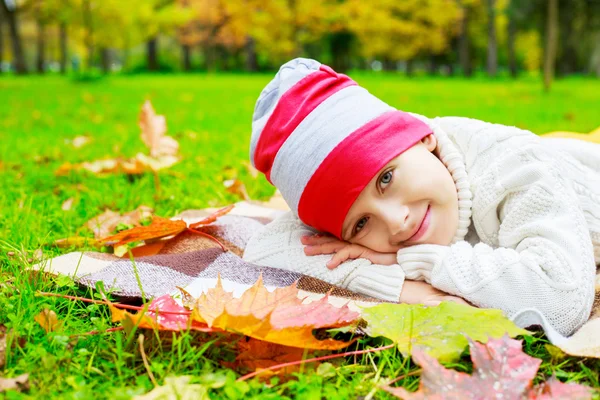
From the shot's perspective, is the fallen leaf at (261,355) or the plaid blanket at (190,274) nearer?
the fallen leaf at (261,355)

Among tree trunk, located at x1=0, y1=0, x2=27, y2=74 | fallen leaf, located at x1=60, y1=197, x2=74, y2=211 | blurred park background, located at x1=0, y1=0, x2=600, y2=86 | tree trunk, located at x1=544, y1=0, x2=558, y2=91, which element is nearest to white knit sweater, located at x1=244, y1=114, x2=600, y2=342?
fallen leaf, located at x1=60, y1=197, x2=74, y2=211

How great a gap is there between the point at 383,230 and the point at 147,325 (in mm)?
771

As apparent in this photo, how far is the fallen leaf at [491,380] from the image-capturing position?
1090 millimetres

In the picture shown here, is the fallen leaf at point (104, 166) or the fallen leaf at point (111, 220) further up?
the fallen leaf at point (111, 220)

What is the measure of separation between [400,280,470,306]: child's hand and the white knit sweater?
2 cm

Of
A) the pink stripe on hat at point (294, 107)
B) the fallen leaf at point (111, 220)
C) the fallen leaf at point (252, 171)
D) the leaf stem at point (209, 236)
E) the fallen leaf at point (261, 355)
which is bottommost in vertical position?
the fallen leaf at point (252, 171)

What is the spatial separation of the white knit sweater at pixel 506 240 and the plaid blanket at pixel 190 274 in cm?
5

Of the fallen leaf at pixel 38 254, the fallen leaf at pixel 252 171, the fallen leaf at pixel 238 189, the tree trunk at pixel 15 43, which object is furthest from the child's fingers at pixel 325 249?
the tree trunk at pixel 15 43

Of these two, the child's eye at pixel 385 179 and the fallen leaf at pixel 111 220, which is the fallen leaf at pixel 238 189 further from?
the child's eye at pixel 385 179

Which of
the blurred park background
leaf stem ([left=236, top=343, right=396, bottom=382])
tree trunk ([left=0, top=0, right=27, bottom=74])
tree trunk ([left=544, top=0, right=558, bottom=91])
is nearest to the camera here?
leaf stem ([left=236, top=343, right=396, bottom=382])

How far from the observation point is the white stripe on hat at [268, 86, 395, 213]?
174cm

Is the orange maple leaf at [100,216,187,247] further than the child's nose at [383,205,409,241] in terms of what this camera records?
Yes

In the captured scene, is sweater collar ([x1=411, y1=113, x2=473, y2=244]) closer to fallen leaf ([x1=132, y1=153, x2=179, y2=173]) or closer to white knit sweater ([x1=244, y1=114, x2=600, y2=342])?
white knit sweater ([x1=244, y1=114, x2=600, y2=342])

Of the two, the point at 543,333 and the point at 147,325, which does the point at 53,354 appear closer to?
the point at 147,325
